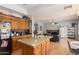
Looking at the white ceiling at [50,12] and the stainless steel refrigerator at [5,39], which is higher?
the white ceiling at [50,12]

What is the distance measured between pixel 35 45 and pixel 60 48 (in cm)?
45

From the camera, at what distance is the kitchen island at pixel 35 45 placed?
1.66 meters

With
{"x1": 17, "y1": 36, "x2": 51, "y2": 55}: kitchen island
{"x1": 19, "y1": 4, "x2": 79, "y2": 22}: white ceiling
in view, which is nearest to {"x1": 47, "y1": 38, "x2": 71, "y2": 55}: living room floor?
{"x1": 17, "y1": 36, "x2": 51, "y2": 55}: kitchen island

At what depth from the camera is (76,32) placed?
68.9 inches

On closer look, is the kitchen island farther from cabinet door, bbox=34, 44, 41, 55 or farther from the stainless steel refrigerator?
the stainless steel refrigerator

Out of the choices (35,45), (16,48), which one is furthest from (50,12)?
(16,48)

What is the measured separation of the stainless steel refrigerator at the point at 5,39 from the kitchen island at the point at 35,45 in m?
0.20

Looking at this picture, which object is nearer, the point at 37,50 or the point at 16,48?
the point at 37,50

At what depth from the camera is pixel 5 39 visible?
1700 millimetres

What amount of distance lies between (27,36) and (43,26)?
36 centimetres

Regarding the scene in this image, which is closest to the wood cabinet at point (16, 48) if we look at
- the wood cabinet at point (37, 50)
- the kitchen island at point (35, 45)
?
the kitchen island at point (35, 45)

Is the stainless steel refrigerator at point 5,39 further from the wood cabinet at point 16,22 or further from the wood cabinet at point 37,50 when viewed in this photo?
the wood cabinet at point 37,50

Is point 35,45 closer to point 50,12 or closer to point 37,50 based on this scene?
point 37,50
